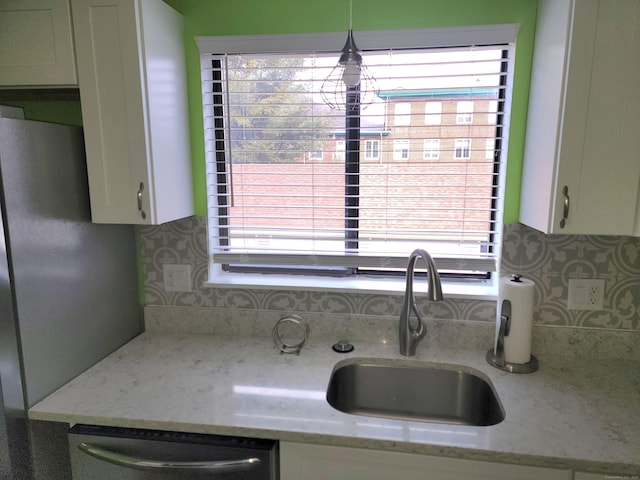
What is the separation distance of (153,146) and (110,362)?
0.81 metres

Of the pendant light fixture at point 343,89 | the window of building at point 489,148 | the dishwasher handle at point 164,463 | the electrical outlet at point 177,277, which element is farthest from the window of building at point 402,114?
the dishwasher handle at point 164,463

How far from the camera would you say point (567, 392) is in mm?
1282

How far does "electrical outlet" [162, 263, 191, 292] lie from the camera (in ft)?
5.74

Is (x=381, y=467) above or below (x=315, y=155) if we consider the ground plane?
below

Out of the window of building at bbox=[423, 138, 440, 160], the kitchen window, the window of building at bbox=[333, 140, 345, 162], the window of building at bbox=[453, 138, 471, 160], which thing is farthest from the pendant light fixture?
the window of building at bbox=[453, 138, 471, 160]

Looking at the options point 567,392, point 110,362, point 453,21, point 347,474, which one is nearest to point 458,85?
point 453,21

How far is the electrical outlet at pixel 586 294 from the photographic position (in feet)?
4.94

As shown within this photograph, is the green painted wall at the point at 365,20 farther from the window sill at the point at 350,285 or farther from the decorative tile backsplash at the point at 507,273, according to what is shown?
the window sill at the point at 350,285

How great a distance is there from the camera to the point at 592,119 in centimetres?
118

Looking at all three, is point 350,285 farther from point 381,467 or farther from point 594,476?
point 594,476

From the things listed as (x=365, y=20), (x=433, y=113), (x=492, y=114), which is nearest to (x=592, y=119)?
(x=492, y=114)

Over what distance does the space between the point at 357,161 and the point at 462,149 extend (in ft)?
1.37

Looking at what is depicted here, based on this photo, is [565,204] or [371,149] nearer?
[565,204]

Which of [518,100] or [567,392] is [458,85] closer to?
[518,100]
